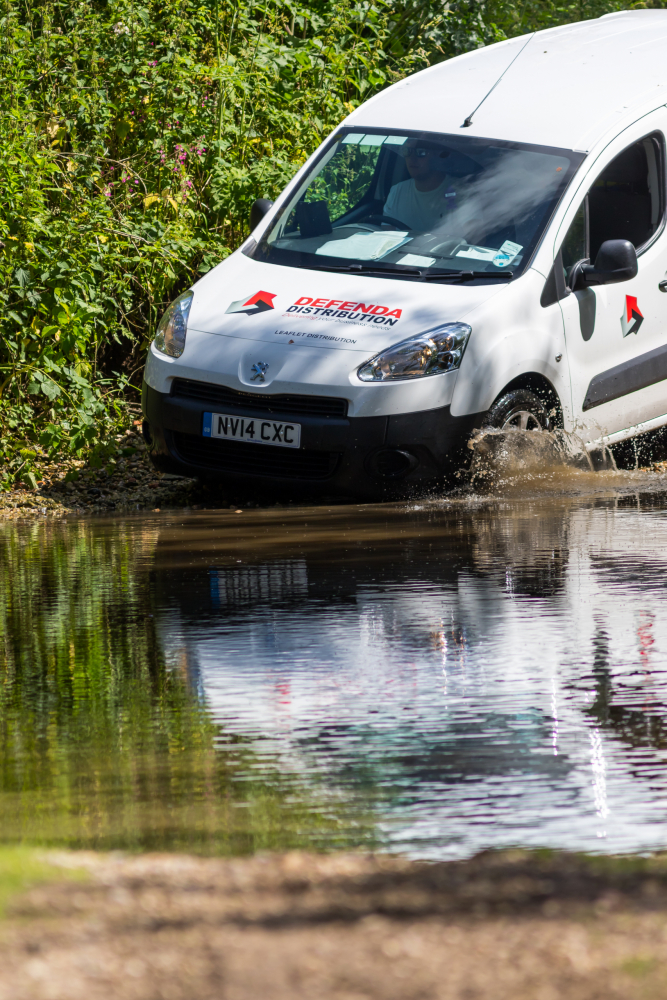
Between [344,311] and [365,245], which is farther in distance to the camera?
[365,245]

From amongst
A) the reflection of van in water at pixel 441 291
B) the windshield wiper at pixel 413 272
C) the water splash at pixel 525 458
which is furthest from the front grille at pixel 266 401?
the windshield wiper at pixel 413 272

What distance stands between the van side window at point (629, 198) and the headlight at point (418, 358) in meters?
1.49

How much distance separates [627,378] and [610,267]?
78 cm

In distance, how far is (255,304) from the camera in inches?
308

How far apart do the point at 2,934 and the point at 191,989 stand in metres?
0.39

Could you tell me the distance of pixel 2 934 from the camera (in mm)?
2420

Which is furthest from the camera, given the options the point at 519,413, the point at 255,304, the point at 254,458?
the point at 255,304

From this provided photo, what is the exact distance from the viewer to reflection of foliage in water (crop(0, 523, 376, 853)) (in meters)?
3.20

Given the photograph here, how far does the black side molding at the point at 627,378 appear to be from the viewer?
27.2 ft

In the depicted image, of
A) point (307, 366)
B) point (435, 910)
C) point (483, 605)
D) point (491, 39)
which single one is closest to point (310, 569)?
point (483, 605)

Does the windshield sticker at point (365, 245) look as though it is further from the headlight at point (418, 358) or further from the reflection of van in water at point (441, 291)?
the headlight at point (418, 358)

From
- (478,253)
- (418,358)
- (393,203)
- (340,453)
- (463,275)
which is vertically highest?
(393,203)

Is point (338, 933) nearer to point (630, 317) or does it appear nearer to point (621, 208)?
point (630, 317)

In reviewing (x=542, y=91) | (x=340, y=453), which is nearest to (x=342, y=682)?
(x=340, y=453)
